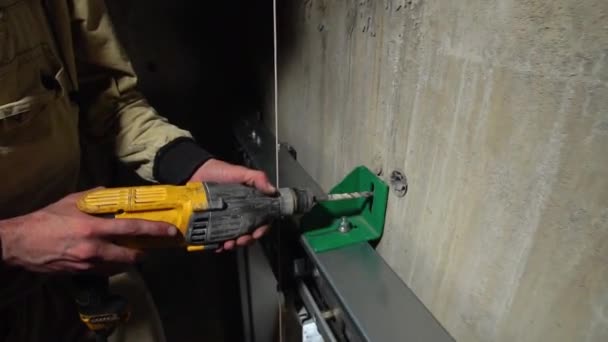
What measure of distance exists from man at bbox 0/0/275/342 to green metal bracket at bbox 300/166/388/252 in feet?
0.32

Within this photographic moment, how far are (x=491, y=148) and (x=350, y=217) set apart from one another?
31 cm

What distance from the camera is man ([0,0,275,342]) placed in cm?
53

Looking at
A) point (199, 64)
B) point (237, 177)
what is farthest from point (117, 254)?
point (199, 64)

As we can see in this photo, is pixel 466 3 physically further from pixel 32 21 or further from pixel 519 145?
pixel 32 21

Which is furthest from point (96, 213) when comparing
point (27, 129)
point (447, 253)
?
point (447, 253)

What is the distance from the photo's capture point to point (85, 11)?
68 centimetres

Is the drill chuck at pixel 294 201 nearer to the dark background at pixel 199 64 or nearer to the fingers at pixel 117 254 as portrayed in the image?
the fingers at pixel 117 254

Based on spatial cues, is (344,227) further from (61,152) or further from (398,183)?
(61,152)

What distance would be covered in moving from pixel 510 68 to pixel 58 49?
0.71 m

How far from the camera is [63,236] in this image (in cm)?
52

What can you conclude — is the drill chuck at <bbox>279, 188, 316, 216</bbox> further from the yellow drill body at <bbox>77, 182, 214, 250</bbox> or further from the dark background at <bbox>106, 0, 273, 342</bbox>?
the dark background at <bbox>106, 0, 273, 342</bbox>

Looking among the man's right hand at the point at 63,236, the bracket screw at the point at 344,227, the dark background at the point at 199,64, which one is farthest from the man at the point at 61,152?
the dark background at the point at 199,64

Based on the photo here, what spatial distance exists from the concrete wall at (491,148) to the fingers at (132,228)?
1.02 ft

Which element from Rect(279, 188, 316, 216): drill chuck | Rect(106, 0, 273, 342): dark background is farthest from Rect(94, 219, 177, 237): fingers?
Rect(106, 0, 273, 342): dark background
